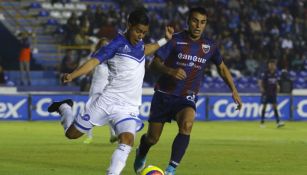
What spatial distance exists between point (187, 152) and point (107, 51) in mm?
7041

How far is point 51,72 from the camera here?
35969 millimetres

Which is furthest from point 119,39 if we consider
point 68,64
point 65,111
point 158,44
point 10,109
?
point 68,64

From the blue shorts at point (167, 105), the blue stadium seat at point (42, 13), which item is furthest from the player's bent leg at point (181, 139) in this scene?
the blue stadium seat at point (42, 13)

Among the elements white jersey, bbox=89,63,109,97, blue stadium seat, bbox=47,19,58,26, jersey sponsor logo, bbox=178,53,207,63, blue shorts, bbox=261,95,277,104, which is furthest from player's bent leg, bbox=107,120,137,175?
blue stadium seat, bbox=47,19,58,26

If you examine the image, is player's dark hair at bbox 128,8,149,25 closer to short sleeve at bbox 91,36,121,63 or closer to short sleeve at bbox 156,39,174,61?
short sleeve at bbox 91,36,121,63

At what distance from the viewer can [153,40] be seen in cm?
3750

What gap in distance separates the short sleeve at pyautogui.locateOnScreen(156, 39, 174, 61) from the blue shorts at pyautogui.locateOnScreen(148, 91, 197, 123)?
56 centimetres

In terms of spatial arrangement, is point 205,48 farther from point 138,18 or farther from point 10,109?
point 10,109

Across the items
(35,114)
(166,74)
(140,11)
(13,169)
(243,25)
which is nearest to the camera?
(140,11)

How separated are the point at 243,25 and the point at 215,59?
27.7 metres

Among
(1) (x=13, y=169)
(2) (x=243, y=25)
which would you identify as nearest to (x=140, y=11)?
(1) (x=13, y=169)

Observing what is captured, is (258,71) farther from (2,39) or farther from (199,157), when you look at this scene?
(199,157)

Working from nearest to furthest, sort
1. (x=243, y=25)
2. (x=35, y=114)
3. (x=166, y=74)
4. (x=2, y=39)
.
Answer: (x=166, y=74) → (x=35, y=114) → (x=2, y=39) → (x=243, y=25)

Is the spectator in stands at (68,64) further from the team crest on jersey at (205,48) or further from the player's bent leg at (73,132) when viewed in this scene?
the player's bent leg at (73,132)
